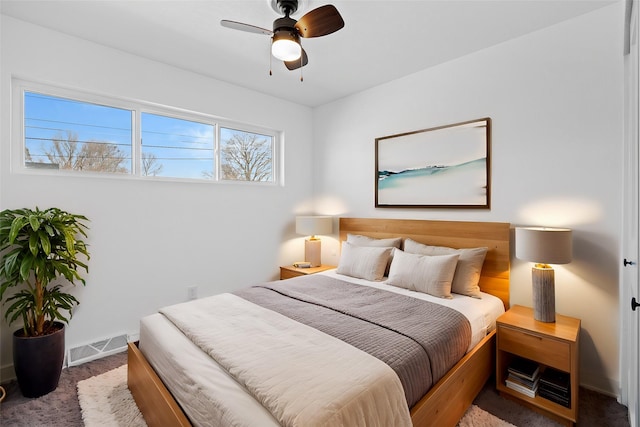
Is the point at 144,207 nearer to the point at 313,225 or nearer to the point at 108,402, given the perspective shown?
the point at 108,402

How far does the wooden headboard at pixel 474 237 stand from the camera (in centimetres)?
255

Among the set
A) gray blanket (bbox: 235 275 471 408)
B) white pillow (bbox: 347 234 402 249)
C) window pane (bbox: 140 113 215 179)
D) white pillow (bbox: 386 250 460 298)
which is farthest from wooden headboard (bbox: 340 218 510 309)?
window pane (bbox: 140 113 215 179)

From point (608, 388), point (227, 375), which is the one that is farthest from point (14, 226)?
point (608, 388)

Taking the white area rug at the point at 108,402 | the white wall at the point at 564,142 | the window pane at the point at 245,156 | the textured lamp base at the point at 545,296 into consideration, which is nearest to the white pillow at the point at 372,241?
the white wall at the point at 564,142

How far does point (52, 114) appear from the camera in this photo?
8.29 feet

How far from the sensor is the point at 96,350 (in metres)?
2.56

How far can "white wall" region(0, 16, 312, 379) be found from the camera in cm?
233

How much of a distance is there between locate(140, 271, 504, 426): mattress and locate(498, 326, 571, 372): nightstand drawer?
0.15 meters

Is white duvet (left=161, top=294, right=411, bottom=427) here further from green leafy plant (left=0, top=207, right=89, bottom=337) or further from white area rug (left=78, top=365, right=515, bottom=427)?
green leafy plant (left=0, top=207, right=89, bottom=337)

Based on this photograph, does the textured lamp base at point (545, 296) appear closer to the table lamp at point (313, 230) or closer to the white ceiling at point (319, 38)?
the white ceiling at point (319, 38)

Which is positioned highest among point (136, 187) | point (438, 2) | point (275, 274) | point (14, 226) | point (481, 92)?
point (438, 2)

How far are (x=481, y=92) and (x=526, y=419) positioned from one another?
8.28ft

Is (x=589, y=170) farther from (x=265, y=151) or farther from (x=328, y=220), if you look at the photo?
(x=265, y=151)

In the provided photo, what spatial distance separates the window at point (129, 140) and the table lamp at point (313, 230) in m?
0.79
